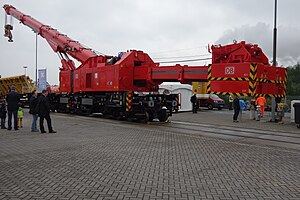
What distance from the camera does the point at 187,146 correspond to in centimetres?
909

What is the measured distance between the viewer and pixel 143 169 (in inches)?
247

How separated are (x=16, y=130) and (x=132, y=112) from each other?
5.76m

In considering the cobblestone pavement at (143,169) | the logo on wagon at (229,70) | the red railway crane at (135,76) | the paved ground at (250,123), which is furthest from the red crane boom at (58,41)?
the cobblestone pavement at (143,169)

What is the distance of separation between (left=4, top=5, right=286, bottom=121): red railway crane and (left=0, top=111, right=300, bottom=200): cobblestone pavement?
9.09ft

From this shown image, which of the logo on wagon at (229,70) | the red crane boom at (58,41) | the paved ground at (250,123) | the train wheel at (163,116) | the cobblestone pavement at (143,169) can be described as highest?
the red crane boom at (58,41)

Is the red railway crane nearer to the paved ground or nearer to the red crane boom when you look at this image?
the red crane boom

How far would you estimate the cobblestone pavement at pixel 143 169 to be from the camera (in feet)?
16.1

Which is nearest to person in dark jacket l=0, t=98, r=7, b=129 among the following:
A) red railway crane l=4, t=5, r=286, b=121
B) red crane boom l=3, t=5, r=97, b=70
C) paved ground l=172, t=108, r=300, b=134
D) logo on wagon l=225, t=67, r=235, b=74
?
red railway crane l=4, t=5, r=286, b=121

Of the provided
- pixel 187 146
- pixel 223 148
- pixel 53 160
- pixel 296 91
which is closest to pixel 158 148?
pixel 187 146

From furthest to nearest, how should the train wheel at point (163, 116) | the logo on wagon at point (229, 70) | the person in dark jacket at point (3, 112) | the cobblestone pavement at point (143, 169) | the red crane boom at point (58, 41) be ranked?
1. the red crane boom at point (58, 41)
2. the train wheel at point (163, 116)
3. the person in dark jacket at point (3, 112)
4. the logo on wagon at point (229, 70)
5. the cobblestone pavement at point (143, 169)

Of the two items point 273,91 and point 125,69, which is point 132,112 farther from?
point 273,91

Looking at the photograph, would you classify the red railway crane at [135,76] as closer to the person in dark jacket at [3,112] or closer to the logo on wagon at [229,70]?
the logo on wagon at [229,70]

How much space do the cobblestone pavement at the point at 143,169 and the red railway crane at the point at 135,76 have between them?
109 inches

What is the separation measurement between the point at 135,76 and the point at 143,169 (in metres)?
10.1
